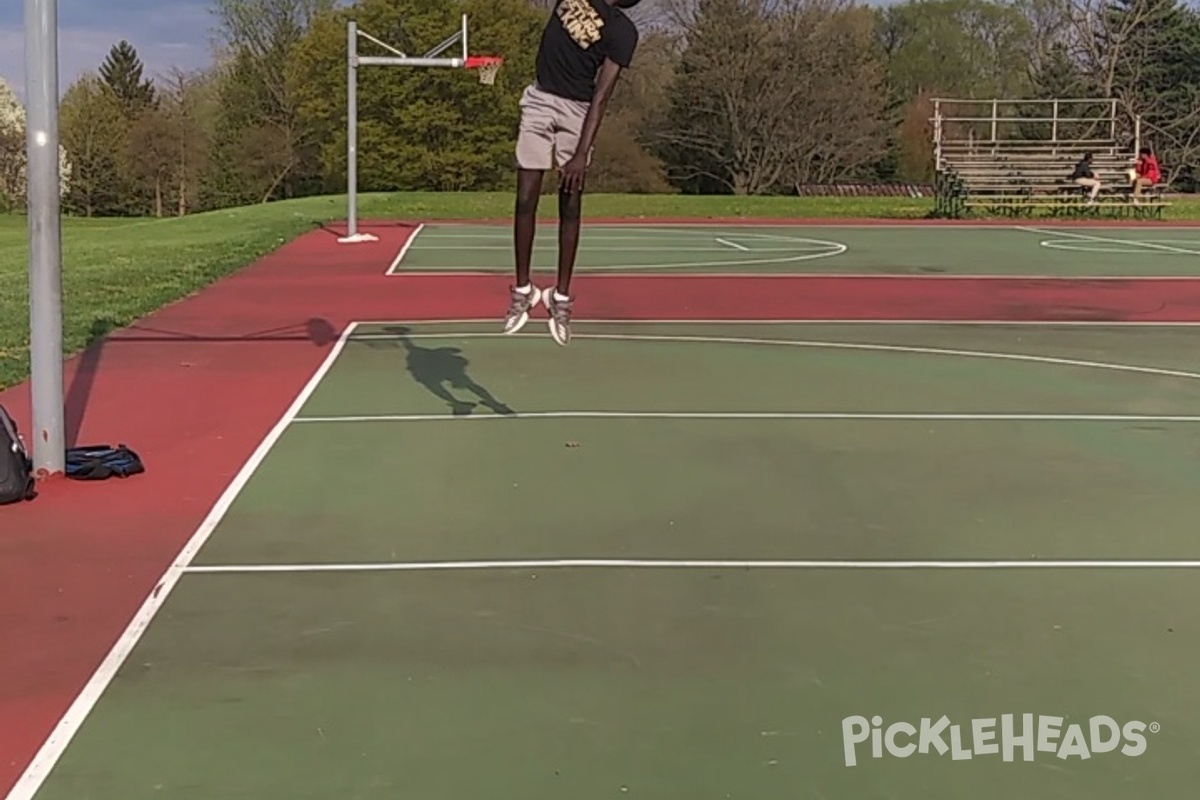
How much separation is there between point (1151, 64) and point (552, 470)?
56795 mm

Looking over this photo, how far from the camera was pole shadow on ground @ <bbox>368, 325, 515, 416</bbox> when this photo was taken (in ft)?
30.8

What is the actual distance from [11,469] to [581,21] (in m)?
3.25

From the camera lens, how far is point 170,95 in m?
68.8

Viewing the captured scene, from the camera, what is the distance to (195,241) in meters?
25.7

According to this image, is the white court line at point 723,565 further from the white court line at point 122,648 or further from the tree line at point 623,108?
the tree line at point 623,108

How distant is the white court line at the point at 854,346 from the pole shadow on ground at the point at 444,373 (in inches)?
14.7

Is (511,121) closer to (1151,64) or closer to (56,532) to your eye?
(1151,64)

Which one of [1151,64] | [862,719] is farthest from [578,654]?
[1151,64]

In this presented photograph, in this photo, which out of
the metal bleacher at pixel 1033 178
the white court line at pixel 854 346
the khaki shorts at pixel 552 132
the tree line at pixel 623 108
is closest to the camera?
the khaki shorts at pixel 552 132

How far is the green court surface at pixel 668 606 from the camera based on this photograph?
3863mm

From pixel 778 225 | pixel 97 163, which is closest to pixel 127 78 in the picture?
pixel 97 163

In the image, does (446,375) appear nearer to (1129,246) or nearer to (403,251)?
(403,251)

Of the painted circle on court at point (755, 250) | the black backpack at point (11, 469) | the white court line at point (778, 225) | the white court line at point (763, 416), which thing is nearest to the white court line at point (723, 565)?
the black backpack at point (11, 469)

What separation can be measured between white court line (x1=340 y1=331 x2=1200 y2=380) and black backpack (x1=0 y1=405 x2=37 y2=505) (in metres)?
4.77
